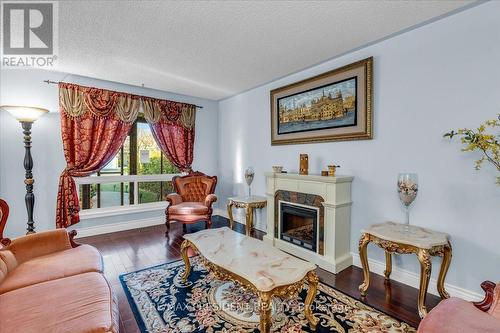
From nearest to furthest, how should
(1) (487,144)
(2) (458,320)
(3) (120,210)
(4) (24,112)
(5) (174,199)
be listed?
(2) (458,320) → (1) (487,144) → (4) (24,112) → (5) (174,199) → (3) (120,210)

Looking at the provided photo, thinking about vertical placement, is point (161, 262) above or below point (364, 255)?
below

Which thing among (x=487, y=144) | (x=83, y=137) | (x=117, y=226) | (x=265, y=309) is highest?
(x=83, y=137)

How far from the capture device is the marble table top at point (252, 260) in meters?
1.69

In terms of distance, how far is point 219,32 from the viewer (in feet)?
8.11

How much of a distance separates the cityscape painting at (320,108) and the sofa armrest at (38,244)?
10.1 feet

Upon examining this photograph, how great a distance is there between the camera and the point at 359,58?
287 cm

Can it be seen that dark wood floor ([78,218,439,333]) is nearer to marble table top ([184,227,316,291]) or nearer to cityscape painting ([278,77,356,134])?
marble table top ([184,227,316,291])

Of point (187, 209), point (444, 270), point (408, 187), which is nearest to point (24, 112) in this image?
point (187, 209)

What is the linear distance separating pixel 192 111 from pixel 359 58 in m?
3.31

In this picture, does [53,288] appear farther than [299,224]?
No

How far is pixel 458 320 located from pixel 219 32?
2.89 meters

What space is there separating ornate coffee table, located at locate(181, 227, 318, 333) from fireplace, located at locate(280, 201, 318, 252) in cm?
103

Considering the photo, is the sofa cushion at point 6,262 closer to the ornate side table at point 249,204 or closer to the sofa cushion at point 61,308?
the sofa cushion at point 61,308

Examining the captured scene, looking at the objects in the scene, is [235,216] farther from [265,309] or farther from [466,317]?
[466,317]
